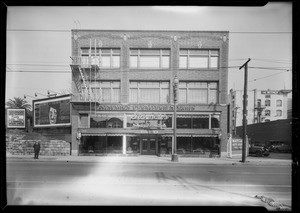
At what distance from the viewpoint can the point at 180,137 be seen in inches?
794

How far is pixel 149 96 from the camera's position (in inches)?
796

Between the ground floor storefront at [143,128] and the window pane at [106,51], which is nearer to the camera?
the ground floor storefront at [143,128]

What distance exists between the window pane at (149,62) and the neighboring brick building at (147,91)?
0.22 ft

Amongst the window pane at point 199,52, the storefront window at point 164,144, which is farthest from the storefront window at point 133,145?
the window pane at point 199,52

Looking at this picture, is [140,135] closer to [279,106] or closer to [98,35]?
[98,35]

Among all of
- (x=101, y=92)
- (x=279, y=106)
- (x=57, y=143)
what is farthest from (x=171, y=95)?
(x=279, y=106)

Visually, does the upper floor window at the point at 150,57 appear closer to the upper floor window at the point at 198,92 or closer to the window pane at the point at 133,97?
the window pane at the point at 133,97

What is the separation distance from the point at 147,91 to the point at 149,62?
9.53 feet

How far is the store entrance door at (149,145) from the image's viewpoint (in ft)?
67.4

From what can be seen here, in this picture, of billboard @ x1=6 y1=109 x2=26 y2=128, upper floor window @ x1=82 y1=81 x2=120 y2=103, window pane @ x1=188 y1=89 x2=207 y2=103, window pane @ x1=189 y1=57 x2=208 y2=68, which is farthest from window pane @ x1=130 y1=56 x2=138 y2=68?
billboard @ x1=6 y1=109 x2=26 y2=128

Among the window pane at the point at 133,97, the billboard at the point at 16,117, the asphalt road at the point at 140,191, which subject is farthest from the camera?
the window pane at the point at 133,97

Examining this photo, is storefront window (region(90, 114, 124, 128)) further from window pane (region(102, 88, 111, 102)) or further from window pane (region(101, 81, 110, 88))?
window pane (region(101, 81, 110, 88))

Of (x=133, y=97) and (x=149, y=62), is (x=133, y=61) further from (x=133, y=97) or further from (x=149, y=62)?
(x=133, y=97)
